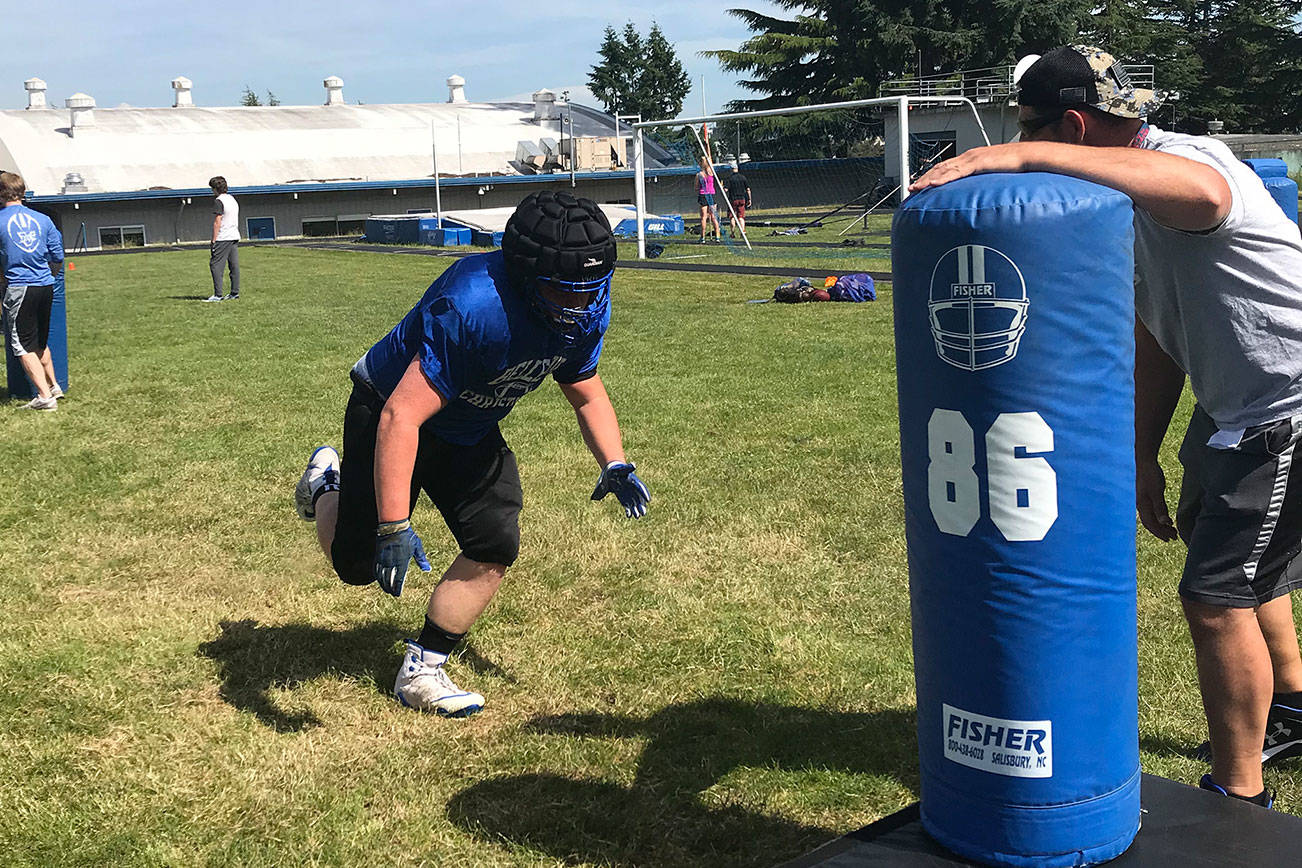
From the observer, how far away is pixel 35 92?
54594 mm

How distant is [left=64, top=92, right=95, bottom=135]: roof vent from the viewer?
165 ft

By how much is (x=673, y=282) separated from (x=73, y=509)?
1403 centimetres

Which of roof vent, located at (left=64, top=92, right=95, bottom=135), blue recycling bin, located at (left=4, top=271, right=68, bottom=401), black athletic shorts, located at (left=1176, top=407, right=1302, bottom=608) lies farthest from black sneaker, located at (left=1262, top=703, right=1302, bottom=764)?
roof vent, located at (left=64, top=92, right=95, bottom=135)

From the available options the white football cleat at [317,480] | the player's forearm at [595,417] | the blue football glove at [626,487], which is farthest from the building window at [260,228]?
the blue football glove at [626,487]

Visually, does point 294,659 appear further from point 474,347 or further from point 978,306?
point 978,306

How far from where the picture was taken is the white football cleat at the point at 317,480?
16.6 feet

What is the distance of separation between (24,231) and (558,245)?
8.32 meters

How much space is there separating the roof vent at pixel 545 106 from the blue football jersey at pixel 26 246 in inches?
1961

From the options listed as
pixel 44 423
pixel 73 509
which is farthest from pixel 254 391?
pixel 73 509

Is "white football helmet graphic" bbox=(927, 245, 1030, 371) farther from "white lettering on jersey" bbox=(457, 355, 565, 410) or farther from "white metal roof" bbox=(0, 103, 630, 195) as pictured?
"white metal roof" bbox=(0, 103, 630, 195)

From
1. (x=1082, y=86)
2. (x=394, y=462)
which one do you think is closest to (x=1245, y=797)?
(x=1082, y=86)

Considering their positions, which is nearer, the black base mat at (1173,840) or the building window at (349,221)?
the black base mat at (1173,840)

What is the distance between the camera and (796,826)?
3592 millimetres

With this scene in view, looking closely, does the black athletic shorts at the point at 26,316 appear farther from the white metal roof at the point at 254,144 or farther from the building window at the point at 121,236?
the white metal roof at the point at 254,144
